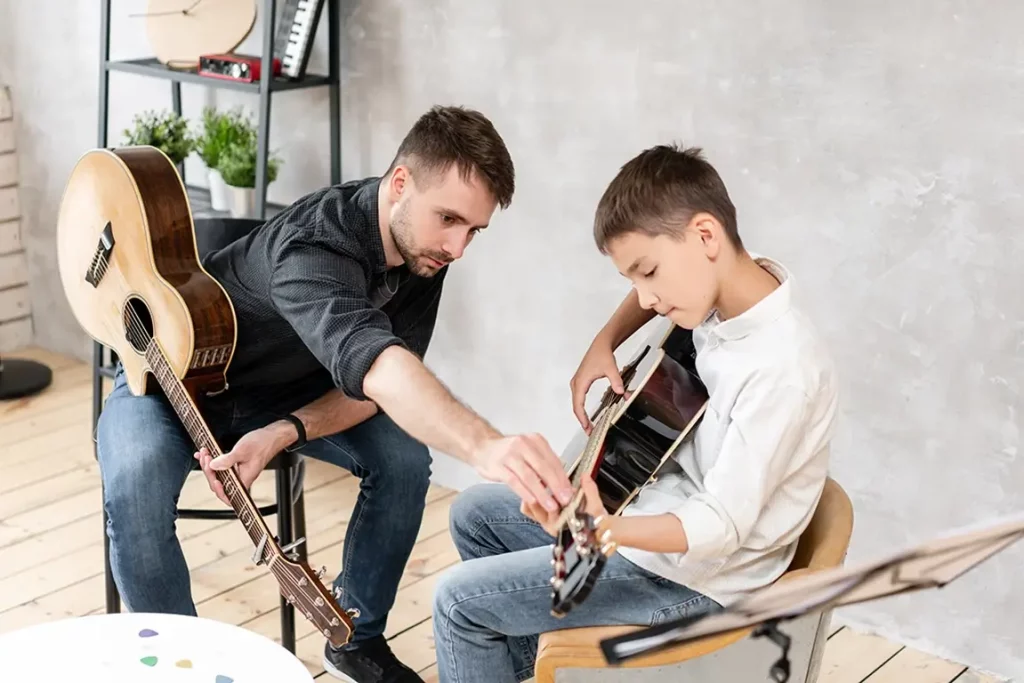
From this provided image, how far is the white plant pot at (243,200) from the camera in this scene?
10.4 feet

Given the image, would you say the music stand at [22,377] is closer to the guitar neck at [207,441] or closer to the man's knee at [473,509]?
the guitar neck at [207,441]

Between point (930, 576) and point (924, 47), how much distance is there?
1368 mm

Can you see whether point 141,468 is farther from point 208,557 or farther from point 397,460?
point 208,557

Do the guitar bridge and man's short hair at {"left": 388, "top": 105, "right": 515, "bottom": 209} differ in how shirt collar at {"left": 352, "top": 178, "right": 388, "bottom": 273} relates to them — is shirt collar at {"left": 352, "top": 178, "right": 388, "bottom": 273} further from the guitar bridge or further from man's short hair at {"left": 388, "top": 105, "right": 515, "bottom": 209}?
the guitar bridge

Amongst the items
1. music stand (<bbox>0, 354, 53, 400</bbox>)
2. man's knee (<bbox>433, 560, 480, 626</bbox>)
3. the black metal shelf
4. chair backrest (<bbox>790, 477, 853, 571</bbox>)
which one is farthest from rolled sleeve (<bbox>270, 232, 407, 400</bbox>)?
music stand (<bbox>0, 354, 53, 400</bbox>)

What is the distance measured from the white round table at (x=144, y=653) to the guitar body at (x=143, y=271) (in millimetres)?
524

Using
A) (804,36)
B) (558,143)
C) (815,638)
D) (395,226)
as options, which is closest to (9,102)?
(558,143)

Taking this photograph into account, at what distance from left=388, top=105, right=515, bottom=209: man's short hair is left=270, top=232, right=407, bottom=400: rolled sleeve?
0.21 metres

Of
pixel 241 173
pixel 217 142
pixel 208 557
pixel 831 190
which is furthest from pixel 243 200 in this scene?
pixel 831 190

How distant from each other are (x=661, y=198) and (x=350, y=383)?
514mm

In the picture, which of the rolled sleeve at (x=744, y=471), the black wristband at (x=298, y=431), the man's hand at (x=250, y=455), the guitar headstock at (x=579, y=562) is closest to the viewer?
the guitar headstock at (x=579, y=562)

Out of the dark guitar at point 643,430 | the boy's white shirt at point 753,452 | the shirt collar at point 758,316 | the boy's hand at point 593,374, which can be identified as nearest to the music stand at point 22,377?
the boy's hand at point 593,374

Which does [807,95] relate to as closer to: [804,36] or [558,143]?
[804,36]

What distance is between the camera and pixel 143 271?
2158 millimetres
